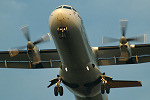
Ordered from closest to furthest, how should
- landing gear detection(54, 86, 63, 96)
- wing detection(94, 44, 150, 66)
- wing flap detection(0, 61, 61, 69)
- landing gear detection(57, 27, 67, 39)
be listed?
1. landing gear detection(57, 27, 67, 39)
2. landing gear detection(54, 86, 63, 96)
3. wing detection(94, 44, 150, 66)
4. wing flap detection(0, 61, 61, 69)

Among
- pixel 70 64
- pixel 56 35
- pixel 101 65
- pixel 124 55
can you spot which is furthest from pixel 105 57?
pixel 56 35

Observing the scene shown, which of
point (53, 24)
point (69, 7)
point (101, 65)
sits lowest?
point (101, 65)

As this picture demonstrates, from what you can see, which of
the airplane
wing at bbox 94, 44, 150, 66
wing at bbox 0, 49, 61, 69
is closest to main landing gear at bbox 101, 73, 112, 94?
the airplane

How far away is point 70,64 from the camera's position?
69.7 ft

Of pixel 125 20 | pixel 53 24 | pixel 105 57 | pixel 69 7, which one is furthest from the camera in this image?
pixel 105 57

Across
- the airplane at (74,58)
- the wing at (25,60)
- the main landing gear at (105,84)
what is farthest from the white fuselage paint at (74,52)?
the wing at (25,60)

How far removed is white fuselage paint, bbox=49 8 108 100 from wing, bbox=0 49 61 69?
173 inches

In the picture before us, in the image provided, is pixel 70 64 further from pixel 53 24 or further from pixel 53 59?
pixel 53 59

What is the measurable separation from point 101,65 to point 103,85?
450 centimetres

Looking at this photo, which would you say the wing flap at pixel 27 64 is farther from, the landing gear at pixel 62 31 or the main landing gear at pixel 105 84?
the landing gear at pixel 62 31

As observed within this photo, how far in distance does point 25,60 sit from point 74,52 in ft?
30.1

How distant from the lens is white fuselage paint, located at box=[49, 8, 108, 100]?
19062 mm

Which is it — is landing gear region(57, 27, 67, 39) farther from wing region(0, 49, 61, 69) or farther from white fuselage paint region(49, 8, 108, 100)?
wing region(0, 49, 61, 69)

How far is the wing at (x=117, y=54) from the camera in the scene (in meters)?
25.8
